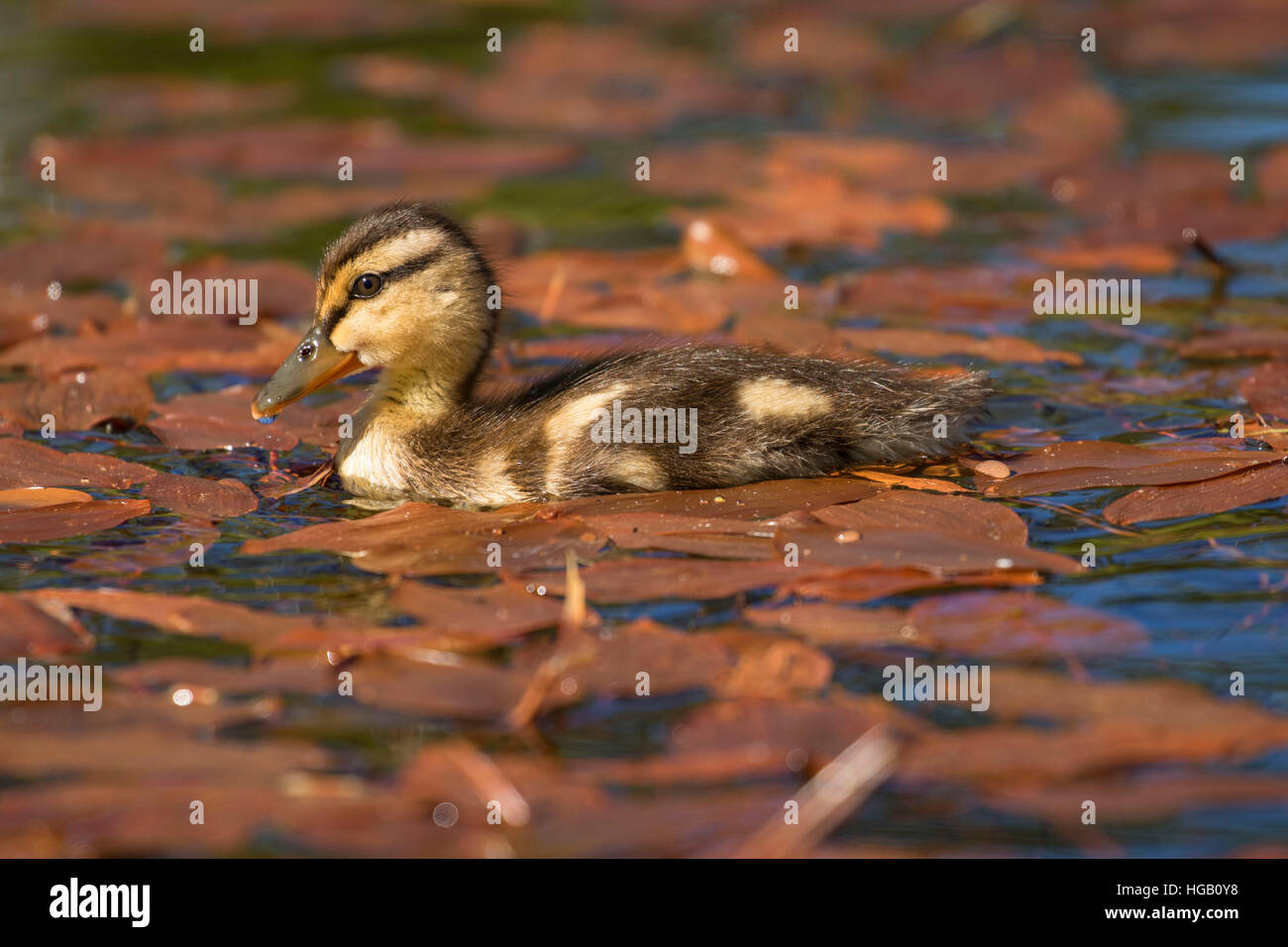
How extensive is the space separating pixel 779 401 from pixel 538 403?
0.75m

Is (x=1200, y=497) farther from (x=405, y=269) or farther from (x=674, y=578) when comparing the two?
(x=405, y=269)

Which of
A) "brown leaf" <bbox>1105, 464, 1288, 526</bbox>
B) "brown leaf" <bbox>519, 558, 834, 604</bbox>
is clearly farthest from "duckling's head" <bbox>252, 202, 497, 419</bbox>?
"brown leaf" <bbox>1105, 464, 1288, 526</bbox>

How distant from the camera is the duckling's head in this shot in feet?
17.9

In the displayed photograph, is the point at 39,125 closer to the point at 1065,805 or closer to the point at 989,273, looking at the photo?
the point at 989,273

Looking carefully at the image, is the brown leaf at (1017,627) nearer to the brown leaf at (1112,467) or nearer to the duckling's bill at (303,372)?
the brown leaf at (1112,467)

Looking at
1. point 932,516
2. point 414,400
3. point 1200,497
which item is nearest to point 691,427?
point 932,516

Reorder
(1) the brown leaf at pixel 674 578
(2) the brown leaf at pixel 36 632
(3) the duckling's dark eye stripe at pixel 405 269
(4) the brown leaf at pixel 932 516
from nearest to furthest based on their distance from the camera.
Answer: (2) the brown leaf at pixel 36 632 < (1) the brown leaf at pixel 674 578 < (4) the brown leaf at pixel 932 516 < (3) the duckling's dark eye stripe at pixel 405 269

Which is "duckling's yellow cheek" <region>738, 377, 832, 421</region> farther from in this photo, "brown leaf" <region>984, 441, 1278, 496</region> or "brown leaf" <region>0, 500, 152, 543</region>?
"brown leaf" <region>0, 500, 152, 543</region>

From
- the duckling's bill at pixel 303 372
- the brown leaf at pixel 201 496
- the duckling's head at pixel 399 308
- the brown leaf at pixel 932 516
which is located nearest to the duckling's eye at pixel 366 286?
the duckling's head at pixel 399 308

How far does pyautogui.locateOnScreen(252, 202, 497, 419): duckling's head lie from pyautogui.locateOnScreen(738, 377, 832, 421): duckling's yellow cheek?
3.08 ft

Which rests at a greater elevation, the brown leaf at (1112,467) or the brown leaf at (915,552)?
the brown leaf at (1112,467)

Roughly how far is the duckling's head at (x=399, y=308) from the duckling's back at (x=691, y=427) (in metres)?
0.27

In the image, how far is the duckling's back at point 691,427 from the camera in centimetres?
512
